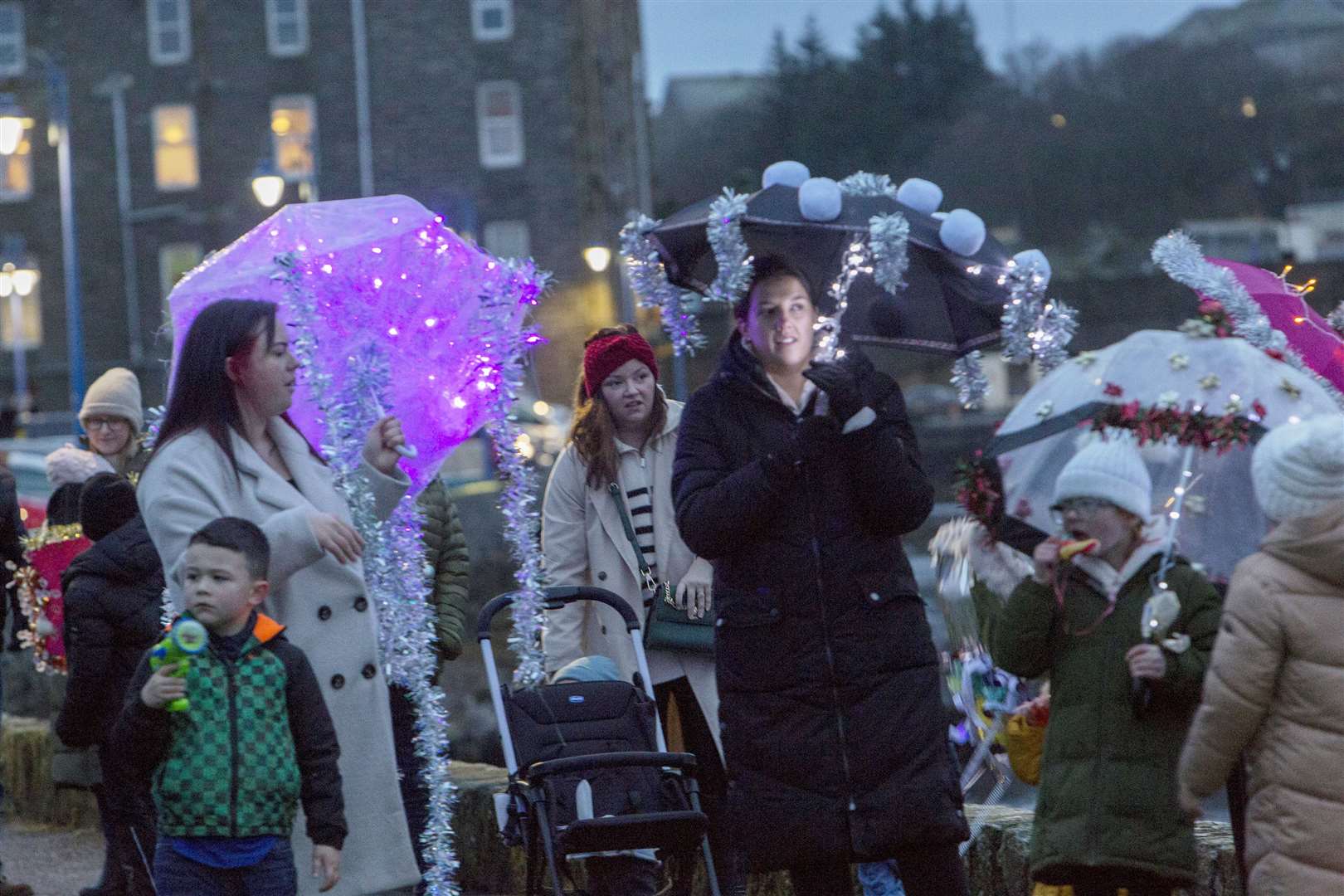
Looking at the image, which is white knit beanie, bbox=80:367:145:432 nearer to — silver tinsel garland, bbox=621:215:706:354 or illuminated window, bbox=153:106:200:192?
silver tinsel garland, bbox=621:215:706:354

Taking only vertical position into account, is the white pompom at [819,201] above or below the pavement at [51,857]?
above

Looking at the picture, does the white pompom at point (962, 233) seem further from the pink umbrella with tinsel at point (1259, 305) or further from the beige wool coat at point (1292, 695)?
the beige wool coat at point (1292, 695)

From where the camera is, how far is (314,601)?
4.98m

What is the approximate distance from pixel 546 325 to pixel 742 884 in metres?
40.9

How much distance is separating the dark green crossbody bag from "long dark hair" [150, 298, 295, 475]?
74.2 inches

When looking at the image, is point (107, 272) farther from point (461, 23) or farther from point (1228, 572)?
point (1228, 572)

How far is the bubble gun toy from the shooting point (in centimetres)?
444

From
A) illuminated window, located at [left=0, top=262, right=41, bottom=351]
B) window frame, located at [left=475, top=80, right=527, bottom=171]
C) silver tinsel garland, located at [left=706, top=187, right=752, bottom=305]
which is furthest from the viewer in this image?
illuminated window, located at [left=0, top=262, right=41, bottom=351]

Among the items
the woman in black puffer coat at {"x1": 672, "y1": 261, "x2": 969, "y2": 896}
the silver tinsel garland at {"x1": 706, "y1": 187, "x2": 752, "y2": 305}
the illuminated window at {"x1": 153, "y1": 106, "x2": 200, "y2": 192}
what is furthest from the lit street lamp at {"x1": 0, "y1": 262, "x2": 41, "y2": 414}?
the woman in black puffer coat at {"x1": 672, "y1": 261, "x2": 969, "y2": 896}

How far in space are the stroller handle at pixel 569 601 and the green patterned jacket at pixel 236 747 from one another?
4.80 feet

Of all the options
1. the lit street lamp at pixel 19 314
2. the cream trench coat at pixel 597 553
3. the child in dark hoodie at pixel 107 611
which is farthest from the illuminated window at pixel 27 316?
the cream trench coat at pixel 597 553

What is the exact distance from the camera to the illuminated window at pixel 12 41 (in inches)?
2060

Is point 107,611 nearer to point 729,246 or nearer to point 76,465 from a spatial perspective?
point 76,465

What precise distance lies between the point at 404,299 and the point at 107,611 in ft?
6.02
